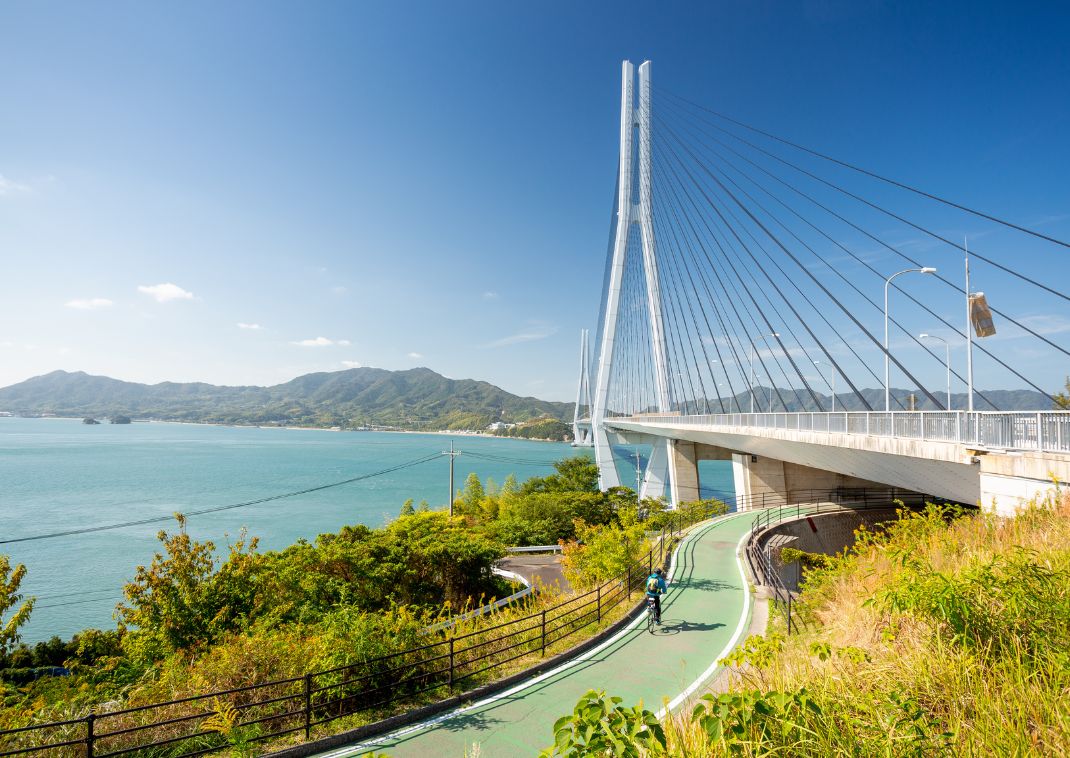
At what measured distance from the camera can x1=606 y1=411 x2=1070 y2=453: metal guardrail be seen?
28.1 ft

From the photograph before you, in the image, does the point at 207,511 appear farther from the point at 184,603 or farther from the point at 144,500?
the point at 184,603

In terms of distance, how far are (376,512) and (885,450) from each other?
55.2 metres

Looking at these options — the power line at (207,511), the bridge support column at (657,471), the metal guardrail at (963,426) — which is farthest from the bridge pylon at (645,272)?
the power line at (207,511)

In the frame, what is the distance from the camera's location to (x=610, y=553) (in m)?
11.8

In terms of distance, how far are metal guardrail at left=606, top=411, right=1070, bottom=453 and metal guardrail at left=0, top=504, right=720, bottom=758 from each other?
29.6ft

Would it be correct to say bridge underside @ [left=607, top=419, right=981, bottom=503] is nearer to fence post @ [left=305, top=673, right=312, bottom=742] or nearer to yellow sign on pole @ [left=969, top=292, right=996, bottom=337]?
yellow sign on pole @ [left=969, top=292, right=996, bottom=337]

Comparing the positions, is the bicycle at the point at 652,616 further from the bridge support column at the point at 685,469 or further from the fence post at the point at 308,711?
the bridge support column at the point at 685,469

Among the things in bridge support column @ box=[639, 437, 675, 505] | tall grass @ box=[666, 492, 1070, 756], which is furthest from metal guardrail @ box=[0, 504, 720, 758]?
bridge support column @ box=[639, 437, 675, 505]

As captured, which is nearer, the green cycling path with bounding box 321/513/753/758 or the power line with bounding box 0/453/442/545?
the green cycling path with bounding box 321/513/753/758

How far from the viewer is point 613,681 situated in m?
7.31

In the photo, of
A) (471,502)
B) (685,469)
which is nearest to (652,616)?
(685,469)

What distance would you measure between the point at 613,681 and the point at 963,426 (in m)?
8.63

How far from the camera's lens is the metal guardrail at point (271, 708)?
16.9 ft

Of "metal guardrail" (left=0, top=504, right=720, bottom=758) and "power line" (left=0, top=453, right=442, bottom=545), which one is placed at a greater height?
"metal guardrail" (left=0, top=504, right=720, bottom=758)
